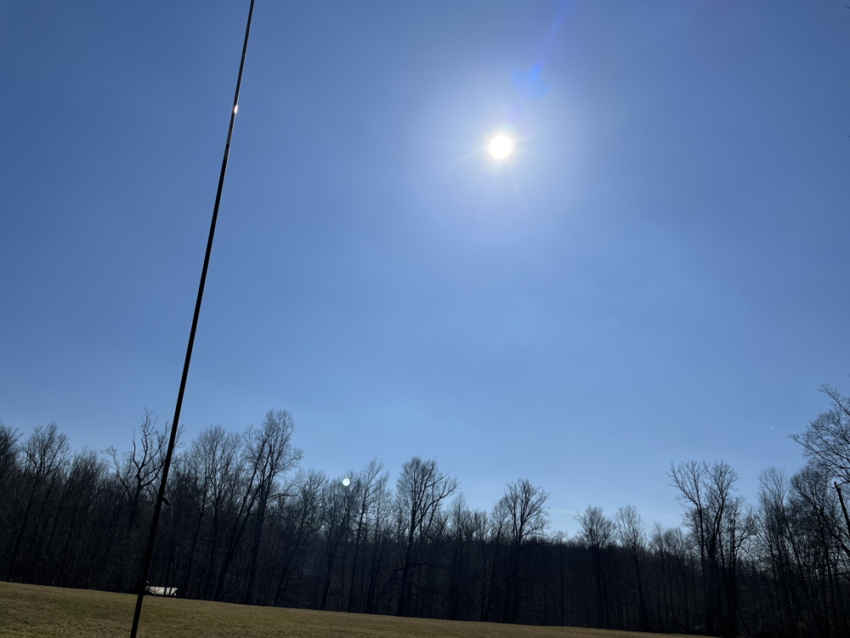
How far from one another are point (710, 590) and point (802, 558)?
9699mm

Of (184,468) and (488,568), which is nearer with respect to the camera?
(184,468)

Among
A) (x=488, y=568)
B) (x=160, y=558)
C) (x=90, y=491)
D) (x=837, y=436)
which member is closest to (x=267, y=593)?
→ (x=160, y=558)

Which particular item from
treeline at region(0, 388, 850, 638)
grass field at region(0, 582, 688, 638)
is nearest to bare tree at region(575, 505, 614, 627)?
treeline at region(0, 388, 850, 638)

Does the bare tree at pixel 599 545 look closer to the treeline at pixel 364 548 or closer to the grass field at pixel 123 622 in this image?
the treeline at pixel 364 548

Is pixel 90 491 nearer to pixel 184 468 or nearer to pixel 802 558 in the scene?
pixel 184 468

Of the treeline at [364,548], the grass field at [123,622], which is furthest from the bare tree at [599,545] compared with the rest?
the grass field at [123,622]

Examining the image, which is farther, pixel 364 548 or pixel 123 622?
pixel 364 548

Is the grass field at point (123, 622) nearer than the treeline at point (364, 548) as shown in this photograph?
Yes

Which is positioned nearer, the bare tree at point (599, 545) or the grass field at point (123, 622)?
the grass field at point (123, 622)

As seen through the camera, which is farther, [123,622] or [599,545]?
[599,545]

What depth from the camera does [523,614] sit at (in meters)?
76.4

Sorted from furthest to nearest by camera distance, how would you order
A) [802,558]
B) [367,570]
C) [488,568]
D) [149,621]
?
[488,568], [367,570], [802,558], [149,621]

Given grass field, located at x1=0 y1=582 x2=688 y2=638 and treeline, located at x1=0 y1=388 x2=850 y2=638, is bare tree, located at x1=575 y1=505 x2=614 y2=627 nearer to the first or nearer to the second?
treeline, located at x1=0 y1=388 x2=850 y2=638

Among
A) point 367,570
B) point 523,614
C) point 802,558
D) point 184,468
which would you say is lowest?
point 523,614
